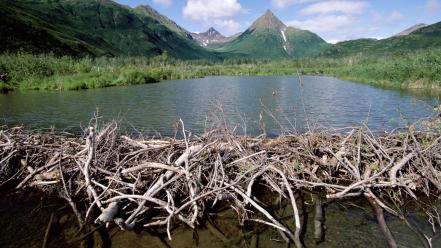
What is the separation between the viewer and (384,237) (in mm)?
6664

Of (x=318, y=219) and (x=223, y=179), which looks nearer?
(x=223, y=179)

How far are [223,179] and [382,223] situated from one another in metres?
3.29

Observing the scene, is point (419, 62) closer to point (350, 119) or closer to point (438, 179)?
point (350, 119)

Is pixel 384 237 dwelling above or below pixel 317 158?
below

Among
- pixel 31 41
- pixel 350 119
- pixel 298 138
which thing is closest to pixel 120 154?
pixel 298 138

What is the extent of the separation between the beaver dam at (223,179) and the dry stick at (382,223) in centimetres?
2

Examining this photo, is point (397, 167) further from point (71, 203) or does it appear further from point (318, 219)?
point (71, 203)

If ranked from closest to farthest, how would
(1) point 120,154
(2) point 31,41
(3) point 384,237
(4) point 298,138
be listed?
(3) point 384,237, (1) point 120,154, (4) point 298,138, (2) point 31,41

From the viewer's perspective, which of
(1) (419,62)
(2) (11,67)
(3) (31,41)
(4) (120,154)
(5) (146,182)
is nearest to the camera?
(5) (146,182)

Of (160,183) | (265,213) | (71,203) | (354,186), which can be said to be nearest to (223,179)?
(265,213)

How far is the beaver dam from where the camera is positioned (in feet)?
22.8

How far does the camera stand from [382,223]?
700 centimetres

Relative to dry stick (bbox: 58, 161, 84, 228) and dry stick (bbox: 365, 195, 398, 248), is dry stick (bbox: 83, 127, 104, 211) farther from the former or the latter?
dry stick (bbox: 365, 195, 398, 248)

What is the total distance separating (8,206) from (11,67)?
48332 mm
